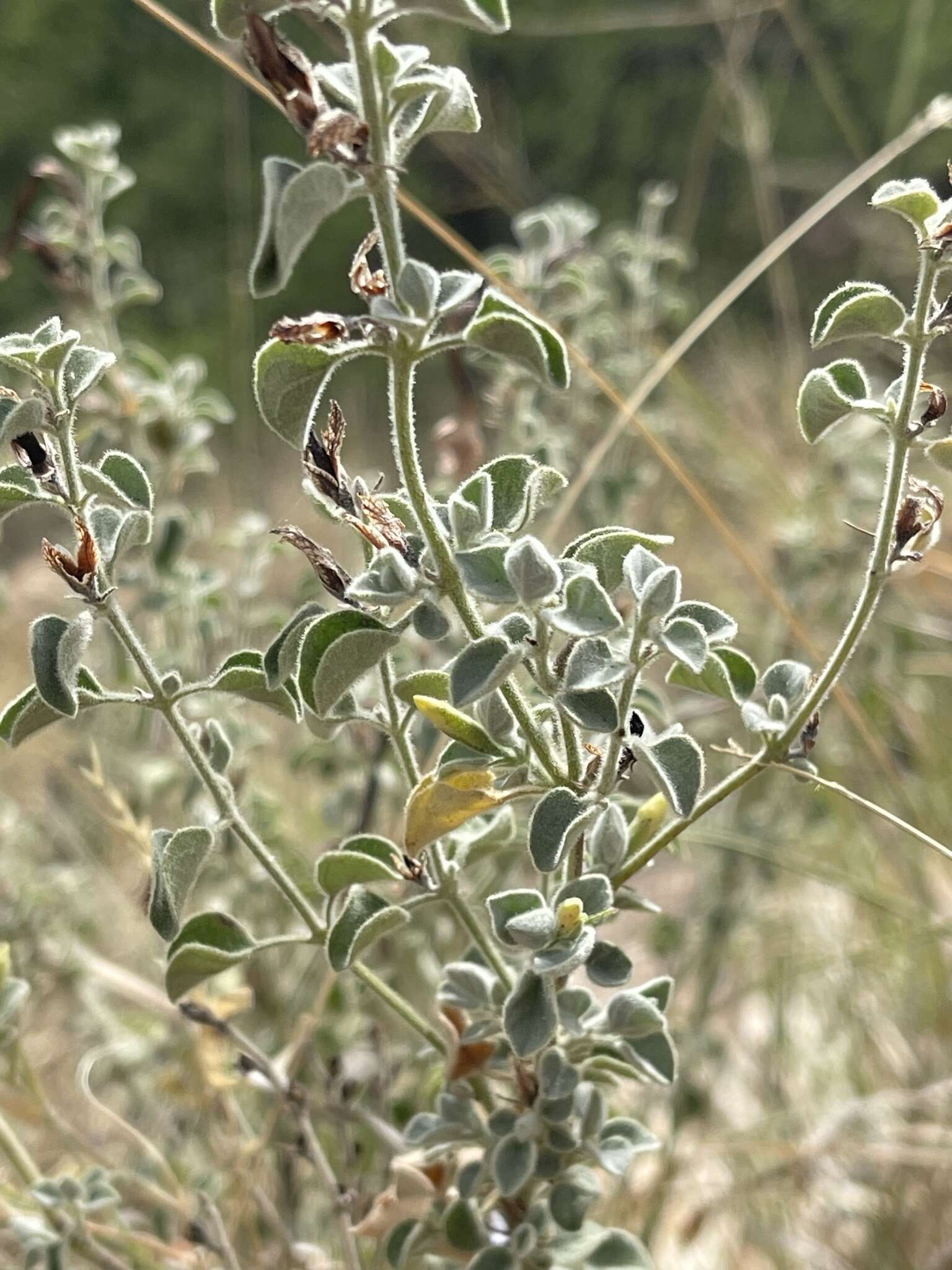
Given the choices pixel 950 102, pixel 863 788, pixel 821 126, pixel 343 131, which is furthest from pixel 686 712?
pixel 821 126

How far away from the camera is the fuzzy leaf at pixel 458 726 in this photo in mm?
335

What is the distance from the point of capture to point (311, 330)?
0.94 ft

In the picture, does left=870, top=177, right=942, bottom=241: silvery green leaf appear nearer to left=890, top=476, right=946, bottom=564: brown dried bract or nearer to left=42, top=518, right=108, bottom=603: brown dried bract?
left=890, top=476, right=946, bottom=564: brown dried bract

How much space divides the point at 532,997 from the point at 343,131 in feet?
0.80

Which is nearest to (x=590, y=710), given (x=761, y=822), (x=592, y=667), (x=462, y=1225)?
(x=592, y=667)

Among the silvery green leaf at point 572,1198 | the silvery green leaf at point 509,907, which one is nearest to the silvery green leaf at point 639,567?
the silvery green leaf at point 509,907

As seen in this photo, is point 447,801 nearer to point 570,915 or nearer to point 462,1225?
point 570,915

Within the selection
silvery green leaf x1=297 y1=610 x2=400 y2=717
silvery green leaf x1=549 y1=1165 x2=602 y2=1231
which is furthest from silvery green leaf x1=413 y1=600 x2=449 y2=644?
silvery green leaf x1=549 y1=1165 x2=602 y2=1231

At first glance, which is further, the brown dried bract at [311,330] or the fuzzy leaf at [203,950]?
the fuzzy leaf at [203,950]

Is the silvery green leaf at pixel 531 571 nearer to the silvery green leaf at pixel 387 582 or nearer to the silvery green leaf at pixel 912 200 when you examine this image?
the silvery green leaf at pixel 387 582

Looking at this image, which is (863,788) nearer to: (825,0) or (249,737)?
(249,737)

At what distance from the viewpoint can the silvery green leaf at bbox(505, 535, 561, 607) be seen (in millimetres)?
293

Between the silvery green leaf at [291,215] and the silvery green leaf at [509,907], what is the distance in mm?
194

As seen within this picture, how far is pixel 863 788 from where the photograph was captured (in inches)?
53.5
